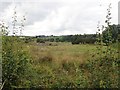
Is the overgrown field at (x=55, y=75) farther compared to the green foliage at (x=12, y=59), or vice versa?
the green foliage at (x=12, y=59)

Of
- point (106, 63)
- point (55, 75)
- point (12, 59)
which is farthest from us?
point (55, 75)

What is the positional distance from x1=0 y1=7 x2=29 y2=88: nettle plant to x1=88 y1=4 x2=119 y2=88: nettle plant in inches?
80.0

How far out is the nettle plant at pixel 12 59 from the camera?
8.10m

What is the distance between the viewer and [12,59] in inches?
318

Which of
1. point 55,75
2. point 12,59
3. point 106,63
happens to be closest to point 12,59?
point 12,59

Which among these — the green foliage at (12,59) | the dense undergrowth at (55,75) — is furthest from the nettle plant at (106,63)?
the green foliage at (12,59)

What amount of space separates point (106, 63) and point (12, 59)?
252 cm

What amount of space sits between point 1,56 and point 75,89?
2.11 meters

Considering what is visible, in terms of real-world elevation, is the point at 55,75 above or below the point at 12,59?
below

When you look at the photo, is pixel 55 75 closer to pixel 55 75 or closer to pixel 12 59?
pixel 55 75

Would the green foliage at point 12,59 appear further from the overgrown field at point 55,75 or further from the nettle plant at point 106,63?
the nettle plant at point 106,63

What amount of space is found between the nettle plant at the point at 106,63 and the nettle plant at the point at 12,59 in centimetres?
203

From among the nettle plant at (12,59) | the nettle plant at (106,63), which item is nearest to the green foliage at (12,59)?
the nettle plant at (12,59)

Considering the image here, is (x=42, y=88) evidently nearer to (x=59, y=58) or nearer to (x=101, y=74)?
(x=101, y=74)
